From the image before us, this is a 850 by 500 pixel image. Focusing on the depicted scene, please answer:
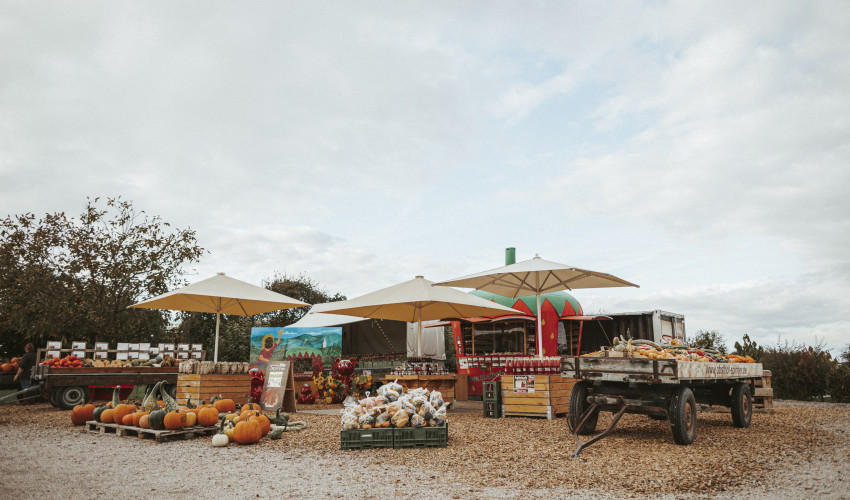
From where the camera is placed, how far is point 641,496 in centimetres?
401

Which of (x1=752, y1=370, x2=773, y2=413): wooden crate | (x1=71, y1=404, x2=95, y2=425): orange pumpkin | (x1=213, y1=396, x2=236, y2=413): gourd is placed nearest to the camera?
(x1=71, y1=404, x2=95, y2=425): orange pumpkin

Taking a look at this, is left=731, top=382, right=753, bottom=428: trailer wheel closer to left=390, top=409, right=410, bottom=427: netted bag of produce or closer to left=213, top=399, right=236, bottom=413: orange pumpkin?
left=390, top=409, right=410, bottom=427: netted bag of produce

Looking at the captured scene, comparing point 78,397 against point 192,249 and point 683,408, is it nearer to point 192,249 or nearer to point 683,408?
point 192,249

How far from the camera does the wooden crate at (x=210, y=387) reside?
9.12 meters

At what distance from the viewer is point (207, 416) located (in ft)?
23.6

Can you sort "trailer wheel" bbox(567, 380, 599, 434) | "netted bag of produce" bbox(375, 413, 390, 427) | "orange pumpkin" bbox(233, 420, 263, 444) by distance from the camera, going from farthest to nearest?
1. "trailer wheel" bbox(567, 380, 599, 434)
2. "orange pumpkin" bbox(233, 420, 263, 444)
3. "netted bag of produce" bbox(375, 413, 390, 427)

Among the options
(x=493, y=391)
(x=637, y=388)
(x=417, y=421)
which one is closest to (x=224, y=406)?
(x=417, y=421)

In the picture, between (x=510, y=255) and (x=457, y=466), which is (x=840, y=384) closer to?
(x=510, y=255)

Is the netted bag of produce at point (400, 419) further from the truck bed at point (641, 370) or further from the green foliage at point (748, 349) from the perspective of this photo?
the green foliage at point (748, 349)

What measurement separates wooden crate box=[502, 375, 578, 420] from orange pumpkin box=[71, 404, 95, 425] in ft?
20.3

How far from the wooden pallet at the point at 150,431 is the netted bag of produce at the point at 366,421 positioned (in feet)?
8.05

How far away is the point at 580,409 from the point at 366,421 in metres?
2.67

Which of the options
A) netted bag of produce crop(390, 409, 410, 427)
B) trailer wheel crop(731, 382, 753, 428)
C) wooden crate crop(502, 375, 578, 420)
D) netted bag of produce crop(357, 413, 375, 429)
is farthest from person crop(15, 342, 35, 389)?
trailer wheel crop(731, 382, 753, 428)

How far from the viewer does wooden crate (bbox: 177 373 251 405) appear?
9.12 m
